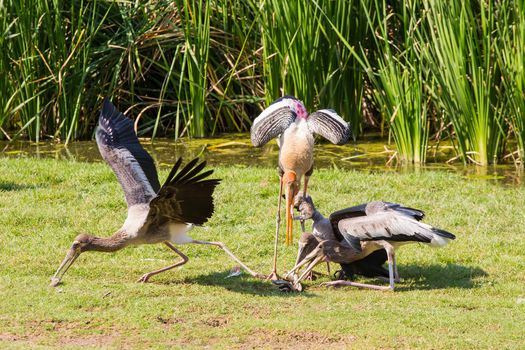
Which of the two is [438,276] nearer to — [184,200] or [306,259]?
[306,259]

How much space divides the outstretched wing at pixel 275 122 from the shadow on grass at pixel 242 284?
1.49 meters

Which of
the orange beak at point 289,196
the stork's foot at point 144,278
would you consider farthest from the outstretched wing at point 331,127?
the stork's foot at point 144,278

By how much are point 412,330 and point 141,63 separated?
27.5 ft

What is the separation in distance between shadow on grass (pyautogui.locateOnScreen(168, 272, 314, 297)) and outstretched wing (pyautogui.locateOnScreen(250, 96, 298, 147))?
4.90ft

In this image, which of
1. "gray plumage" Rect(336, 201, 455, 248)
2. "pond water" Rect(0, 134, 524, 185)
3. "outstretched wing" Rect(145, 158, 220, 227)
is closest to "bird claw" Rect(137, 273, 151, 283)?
"outstretched wing" Rect(145, 158, 220, 227)

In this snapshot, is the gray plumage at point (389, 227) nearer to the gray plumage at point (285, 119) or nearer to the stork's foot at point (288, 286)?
the stork's foot at point (288, 286)

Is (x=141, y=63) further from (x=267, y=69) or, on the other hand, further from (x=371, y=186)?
(x=371, y=186)

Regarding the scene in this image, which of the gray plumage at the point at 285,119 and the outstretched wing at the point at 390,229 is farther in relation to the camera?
the gray plumage at the point at 285,119

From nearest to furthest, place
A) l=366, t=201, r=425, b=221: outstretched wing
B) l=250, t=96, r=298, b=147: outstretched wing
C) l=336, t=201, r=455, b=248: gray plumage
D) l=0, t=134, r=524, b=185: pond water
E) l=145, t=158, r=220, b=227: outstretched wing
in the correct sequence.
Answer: l=145, t=158, r=220, b=227: outstretched wing → l=336, t=201, r=455, b=248: gray plumage → l=366, t=201, r=425, b=221: outstretched wing → l=250, t=96, r=298, b=147: outstretched wing → l=0, t=134, r=524, b=185: pond water

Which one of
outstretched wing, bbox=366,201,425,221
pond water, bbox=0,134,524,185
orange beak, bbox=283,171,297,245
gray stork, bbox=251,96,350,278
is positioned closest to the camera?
outstretched wing, bbox=366,201,425,221

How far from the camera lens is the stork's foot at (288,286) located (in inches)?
258

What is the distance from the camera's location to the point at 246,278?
696 centimetres

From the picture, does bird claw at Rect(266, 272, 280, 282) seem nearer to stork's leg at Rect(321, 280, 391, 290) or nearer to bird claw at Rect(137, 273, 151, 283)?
stork's leg at Rect(321, 280, 391, 290)

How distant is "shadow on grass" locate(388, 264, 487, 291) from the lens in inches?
266
